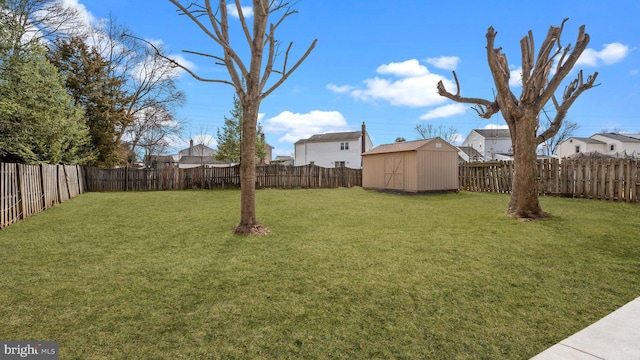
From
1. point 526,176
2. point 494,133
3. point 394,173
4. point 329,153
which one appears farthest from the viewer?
point 494,133

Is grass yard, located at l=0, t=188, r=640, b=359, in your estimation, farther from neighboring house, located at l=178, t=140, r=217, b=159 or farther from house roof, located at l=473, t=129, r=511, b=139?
neighboring house, located at l=178, t=140, r=217, b=159

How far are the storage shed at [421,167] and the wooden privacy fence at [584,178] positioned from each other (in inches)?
78.3

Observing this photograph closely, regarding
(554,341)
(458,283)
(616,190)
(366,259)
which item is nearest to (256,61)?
(366,259)

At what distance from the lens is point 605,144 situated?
1578 inches

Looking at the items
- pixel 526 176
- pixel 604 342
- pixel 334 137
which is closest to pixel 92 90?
pixel 526 176

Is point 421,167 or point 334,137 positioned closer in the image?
point 421,167

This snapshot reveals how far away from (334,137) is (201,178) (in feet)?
71.1

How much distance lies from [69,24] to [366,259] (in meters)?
22.0

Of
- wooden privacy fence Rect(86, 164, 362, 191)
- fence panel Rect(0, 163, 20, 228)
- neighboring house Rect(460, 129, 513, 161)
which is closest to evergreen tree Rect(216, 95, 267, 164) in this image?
wooden privacy fence Rect(86, 164, 362, 191)

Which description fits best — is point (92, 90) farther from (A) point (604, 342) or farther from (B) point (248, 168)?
(A) point (604, 342)

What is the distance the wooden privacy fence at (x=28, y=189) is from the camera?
6691 mm

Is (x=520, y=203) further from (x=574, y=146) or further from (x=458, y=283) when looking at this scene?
(x=574, y=146)

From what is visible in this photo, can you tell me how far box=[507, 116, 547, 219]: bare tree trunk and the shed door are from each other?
23.2 feet

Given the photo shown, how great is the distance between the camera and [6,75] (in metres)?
7.45
